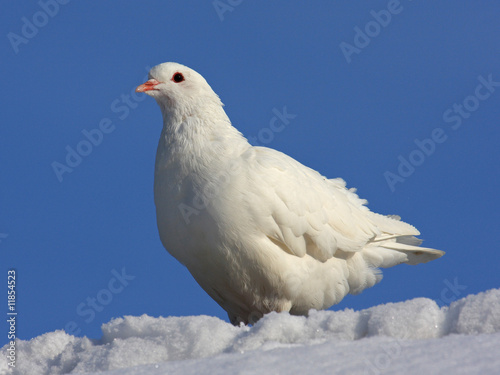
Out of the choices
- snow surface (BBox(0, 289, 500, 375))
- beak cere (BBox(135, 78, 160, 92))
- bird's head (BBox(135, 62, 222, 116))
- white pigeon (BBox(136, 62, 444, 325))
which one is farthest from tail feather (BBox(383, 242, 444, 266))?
snow surface (BBox(0, 289, 500, 375))

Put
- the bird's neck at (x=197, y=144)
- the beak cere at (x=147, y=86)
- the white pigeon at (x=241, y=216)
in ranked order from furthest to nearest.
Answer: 1. the beak cere at (x=147, y=86)
2. the bird's neck at (x=197, y=144)
3. the white pigeon at (x=241, y=216)

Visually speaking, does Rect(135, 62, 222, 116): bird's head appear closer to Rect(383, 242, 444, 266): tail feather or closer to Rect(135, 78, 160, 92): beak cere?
Rect(135, 78, 160, 92): beak cere

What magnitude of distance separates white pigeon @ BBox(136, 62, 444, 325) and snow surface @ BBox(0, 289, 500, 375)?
73.8 inches

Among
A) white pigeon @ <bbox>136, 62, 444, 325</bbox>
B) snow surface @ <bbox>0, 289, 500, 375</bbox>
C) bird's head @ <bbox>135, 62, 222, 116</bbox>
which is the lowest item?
snow surface @ <bbox>0, 289, 500, 375</bbox>

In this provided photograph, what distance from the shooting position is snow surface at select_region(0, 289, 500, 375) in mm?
3482

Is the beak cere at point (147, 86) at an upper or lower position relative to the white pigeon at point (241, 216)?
upper

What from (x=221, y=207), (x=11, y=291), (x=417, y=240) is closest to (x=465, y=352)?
(x=221, y=207)

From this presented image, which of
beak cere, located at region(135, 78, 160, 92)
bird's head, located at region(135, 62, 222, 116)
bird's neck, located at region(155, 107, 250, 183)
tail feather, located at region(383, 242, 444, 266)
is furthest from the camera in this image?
tail feather, located at region(383, 242, 444, 266)

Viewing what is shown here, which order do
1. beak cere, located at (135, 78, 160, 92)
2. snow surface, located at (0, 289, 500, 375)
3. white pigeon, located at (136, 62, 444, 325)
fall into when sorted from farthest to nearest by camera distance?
beak cere, located at (135, 78, 160, 92) → white pigeon, located at (136, 62, 444, 325) → snow surface, located at (0, 289, 500, 375)

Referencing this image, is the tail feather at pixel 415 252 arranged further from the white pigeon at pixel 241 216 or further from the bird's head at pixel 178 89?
the bird's head at pixel 178 89

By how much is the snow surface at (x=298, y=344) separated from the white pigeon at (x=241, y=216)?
6.15 ft

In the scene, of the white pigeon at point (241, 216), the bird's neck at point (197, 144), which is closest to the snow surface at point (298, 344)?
the white pigeon at point (241, 216)

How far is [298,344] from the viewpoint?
4.24 metres

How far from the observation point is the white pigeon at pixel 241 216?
701 cm
